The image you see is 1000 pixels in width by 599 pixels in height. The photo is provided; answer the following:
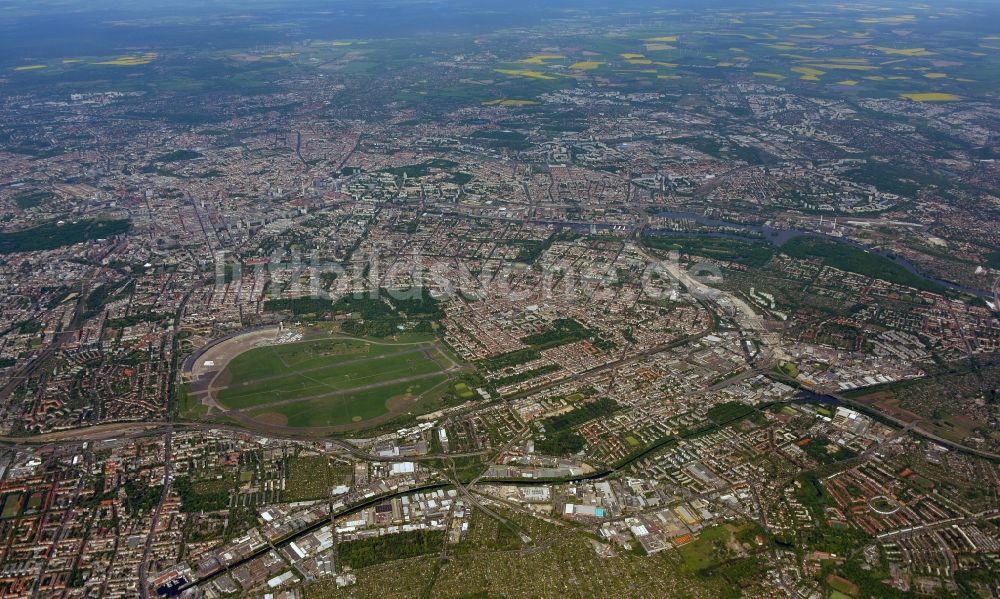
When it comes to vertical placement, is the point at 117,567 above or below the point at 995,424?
above

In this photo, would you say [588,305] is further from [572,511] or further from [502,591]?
[502,591]

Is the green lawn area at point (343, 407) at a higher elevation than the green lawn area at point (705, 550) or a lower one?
higher

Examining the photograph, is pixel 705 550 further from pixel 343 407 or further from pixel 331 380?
pixel 331 380

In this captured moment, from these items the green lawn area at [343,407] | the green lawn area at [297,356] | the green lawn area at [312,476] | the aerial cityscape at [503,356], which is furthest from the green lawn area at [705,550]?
the green lawn area at [297,356]

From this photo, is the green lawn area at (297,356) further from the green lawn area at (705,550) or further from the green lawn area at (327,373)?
the green lawn area at (705,550)

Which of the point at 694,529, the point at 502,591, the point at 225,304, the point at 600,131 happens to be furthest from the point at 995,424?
the point at 600,131

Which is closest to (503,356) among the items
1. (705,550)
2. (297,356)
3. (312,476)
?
(297,356)

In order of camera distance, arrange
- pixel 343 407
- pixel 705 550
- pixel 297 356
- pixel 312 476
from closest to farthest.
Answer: pixel 705 550, pixel 312 476, pixel 343 407, pixel 297 356
